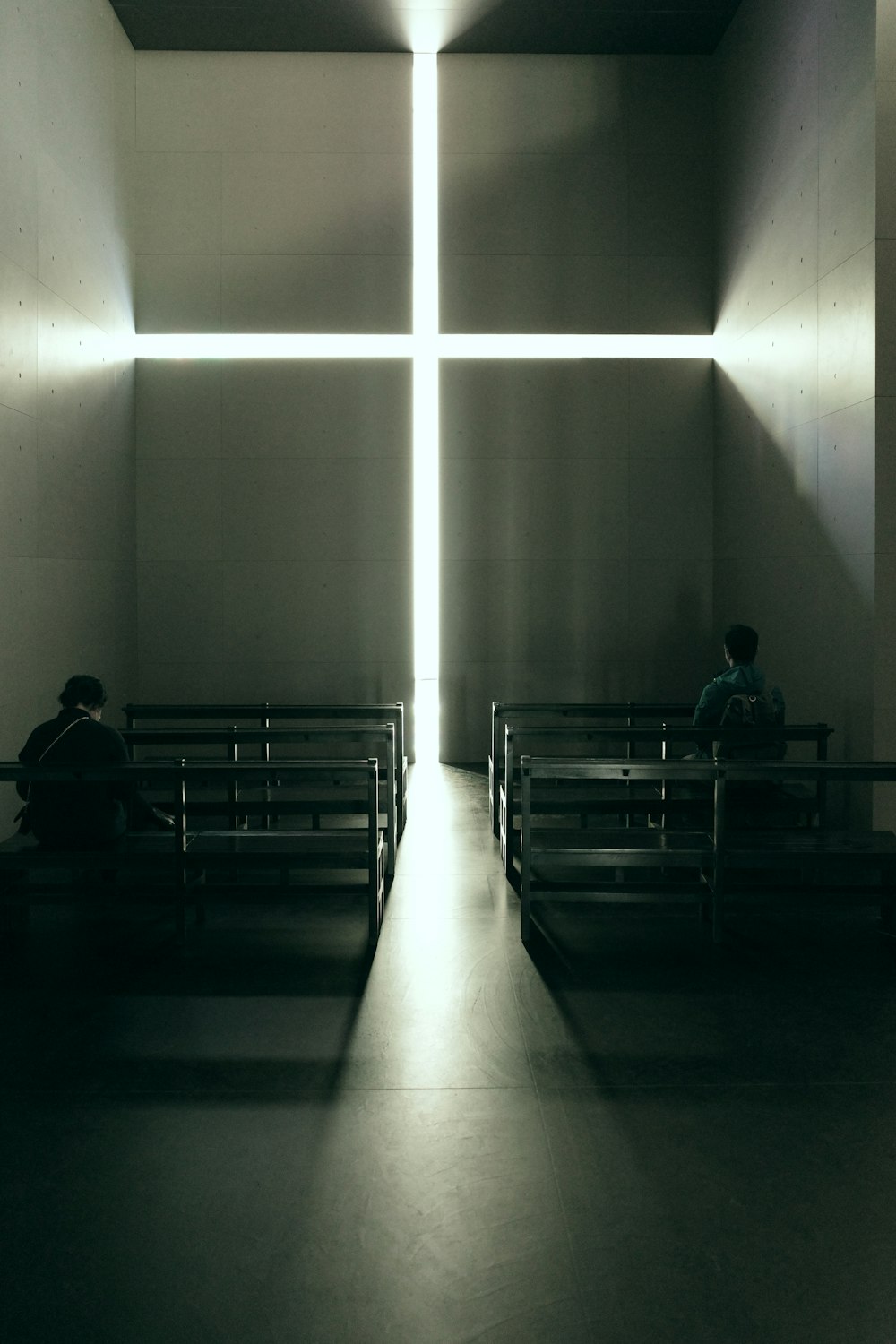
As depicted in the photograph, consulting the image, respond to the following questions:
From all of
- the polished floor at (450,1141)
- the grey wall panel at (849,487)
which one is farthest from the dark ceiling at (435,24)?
the polished floor at (450,1141)

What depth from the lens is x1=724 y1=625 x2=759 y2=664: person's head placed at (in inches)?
206

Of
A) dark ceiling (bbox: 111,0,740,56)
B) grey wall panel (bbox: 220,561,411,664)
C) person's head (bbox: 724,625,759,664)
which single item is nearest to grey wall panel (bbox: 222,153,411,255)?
dark ceiling (bbox: 111,0,740,56)

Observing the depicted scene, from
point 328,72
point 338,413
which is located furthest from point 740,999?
point 328,72

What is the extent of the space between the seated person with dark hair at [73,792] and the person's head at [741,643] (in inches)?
115

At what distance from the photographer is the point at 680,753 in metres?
8.30

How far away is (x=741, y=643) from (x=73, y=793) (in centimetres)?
316

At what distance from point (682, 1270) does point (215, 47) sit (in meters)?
9.02

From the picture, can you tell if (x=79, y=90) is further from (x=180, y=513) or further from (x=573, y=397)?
(x=573, y=397)

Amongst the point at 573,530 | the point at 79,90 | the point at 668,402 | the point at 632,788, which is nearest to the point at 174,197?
the point at 79,90

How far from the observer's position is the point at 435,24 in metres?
8.02

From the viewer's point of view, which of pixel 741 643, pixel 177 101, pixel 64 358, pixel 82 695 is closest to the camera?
pixel 82 695

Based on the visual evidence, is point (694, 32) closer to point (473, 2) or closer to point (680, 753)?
point (473, 2)

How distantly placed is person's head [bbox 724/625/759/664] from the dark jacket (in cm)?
293

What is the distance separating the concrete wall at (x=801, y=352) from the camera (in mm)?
5527
